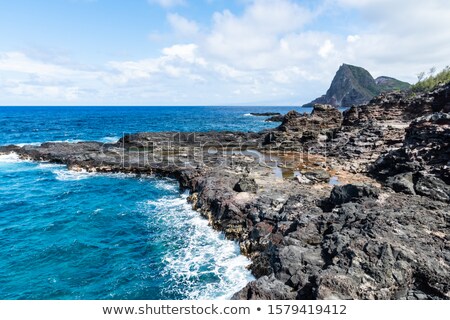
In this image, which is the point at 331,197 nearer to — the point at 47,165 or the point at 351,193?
the point at 351,193

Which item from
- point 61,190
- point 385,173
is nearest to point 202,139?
point 61,190

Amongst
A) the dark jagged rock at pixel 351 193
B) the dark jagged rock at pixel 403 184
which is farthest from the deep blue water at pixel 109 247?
the dark jagged rock at pixel 403 184

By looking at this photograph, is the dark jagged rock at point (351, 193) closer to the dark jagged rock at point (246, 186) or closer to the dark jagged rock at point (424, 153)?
the dark jagged rock at point (246, 186)

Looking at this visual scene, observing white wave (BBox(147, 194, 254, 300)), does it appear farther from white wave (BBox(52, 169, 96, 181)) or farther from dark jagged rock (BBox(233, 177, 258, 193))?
white wave (BBox(52, 169, 96, 181))

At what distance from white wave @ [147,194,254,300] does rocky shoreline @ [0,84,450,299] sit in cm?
105

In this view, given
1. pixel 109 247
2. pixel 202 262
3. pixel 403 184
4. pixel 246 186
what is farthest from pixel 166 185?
pixel 403 184

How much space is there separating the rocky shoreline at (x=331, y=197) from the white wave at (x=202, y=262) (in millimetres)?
1049

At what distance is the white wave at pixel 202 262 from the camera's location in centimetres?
1886

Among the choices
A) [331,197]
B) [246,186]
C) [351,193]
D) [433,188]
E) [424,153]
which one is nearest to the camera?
[351,193]

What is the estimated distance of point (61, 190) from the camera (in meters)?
38.6

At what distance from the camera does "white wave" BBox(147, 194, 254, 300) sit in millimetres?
18859

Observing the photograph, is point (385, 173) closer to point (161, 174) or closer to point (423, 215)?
point (423, 215)

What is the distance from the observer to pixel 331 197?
25109mm

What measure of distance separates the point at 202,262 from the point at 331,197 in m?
12.1
